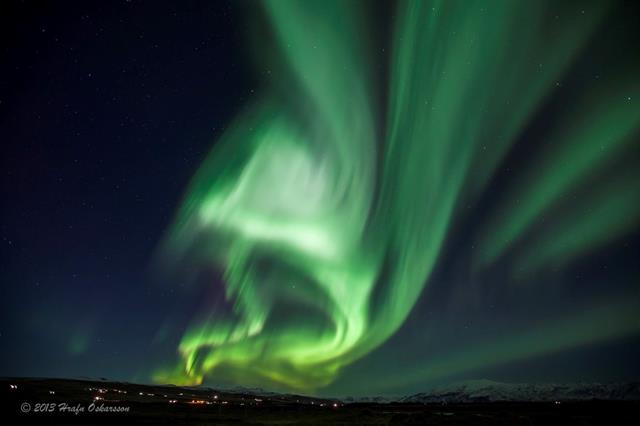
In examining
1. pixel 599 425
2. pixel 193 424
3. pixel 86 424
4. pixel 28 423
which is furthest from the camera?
pixel 599 425

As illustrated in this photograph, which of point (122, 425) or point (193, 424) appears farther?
point (193, 424)

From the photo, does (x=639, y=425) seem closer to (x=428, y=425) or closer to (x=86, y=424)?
(x=428, y=425)

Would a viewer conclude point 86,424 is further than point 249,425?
No

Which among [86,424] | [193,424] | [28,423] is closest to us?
[28,423]

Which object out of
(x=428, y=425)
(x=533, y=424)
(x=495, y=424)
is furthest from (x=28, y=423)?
(x=533, y=424)

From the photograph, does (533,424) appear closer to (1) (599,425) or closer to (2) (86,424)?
(1) (599,425)

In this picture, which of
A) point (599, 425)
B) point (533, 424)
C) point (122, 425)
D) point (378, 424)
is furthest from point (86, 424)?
point (599, 425)

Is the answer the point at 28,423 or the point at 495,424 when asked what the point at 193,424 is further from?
the point at 495,424

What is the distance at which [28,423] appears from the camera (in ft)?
113

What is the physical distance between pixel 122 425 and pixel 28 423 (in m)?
8.04

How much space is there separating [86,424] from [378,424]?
31.8m

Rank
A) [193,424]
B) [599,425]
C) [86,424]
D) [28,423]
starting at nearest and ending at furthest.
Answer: [28,423]
[86,424]
[193,424]
[599,425]

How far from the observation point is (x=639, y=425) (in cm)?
4356

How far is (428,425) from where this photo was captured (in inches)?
1828
